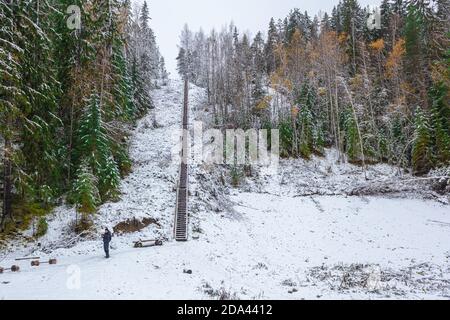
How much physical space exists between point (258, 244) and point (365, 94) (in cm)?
2708

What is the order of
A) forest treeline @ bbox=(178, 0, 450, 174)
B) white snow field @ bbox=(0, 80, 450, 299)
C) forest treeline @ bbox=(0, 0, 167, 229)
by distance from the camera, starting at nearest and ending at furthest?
white snow field @ bbox=(0, 80, 450, 299), forest treeline @ bbox=(0, 0, 167, 229), forest treeline @ bbox=(178, 0, 450, 174)

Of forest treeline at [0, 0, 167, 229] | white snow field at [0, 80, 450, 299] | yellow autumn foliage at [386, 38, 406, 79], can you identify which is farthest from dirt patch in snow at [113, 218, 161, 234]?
yellow autumn foliage at [386, 38, 406, 79]

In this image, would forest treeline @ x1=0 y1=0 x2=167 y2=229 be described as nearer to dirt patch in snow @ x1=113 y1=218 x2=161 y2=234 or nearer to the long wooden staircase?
dirt patch in snow @ x1=113 y1=218 x2=161 y2=234

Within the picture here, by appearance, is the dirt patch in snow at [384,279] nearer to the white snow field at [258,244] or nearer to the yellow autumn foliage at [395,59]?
the white snow field at [258,244]

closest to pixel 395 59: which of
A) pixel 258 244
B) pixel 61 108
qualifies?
pixel 258 244

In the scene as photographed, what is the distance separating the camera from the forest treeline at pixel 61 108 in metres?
19.0

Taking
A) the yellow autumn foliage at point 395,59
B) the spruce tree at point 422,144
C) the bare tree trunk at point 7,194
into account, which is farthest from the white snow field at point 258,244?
the yellow autumn foliage at point 395,59

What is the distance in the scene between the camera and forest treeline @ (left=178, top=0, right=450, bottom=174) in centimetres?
3366

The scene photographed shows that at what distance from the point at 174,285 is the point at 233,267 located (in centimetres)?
473

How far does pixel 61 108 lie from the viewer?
25.3 metres

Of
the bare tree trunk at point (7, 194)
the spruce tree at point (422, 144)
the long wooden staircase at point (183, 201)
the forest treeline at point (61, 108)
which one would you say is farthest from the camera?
the spruce tree at point (422, 144)

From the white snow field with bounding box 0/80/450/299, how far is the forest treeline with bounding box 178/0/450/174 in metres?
3.84

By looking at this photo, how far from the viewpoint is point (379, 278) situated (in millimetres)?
15414

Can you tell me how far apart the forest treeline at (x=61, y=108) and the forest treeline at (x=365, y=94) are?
2105 cm
